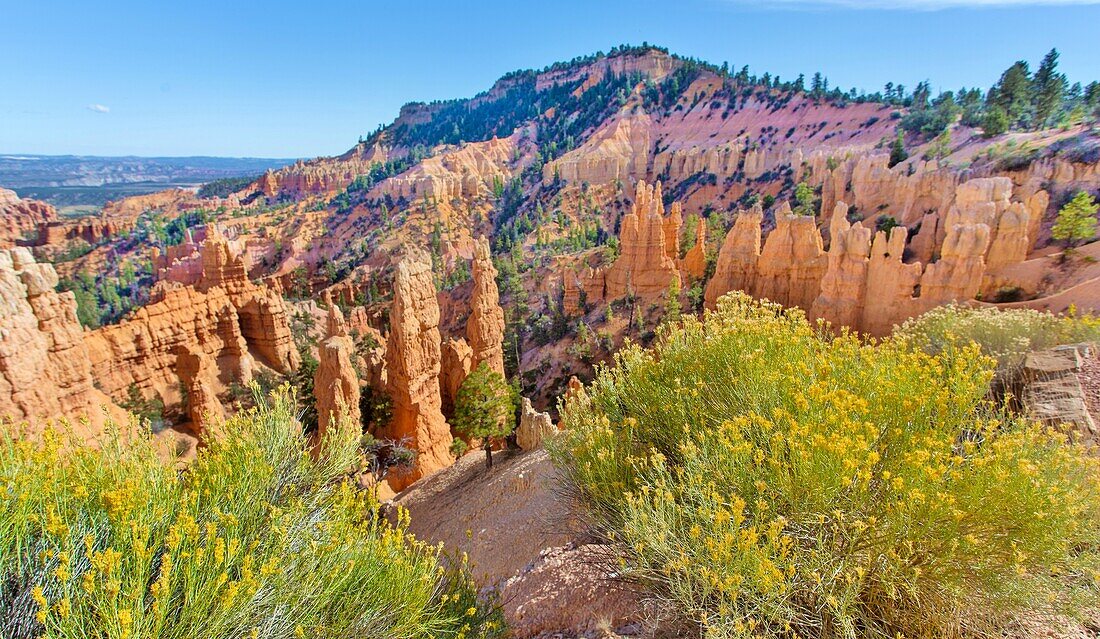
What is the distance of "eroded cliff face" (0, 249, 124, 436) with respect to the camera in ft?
52.4

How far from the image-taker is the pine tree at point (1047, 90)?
50312 mm

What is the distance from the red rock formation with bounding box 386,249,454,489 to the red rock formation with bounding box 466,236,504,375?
339 cm

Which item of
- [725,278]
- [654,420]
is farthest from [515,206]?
[654,420]

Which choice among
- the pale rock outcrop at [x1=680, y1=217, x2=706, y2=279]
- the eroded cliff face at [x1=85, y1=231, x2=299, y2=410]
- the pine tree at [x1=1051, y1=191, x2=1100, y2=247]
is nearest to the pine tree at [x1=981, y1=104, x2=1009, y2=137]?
the pine tree at [x1=1051, y1=191, x2=1100, y2=247]

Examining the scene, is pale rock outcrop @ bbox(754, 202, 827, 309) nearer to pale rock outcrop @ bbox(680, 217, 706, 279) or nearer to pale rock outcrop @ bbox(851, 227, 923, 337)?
pale rock outcrop @ bbox(851, 227, 923, 337)

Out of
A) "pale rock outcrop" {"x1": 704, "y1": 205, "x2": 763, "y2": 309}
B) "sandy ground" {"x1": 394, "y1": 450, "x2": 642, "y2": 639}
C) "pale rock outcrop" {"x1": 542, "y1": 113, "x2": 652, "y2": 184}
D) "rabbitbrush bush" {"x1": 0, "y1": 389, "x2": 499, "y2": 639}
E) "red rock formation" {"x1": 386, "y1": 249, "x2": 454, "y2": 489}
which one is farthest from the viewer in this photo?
"pale rock outcrop" {"x1": 542, "y1": 113, "x2": 652, "y2": 184}

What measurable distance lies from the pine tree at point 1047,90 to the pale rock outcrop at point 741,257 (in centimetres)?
3639

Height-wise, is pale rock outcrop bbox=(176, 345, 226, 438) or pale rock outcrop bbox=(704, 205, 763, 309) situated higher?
pale rock outcrop bbox=(704, 205, 763, 309)

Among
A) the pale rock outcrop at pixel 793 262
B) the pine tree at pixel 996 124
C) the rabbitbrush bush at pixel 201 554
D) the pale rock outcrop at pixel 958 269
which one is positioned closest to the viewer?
the rabbitbrush bush at pixel 201 554

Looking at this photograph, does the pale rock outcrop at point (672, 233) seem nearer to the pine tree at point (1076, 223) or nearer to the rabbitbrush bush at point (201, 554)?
the pine tree at point (1076, 223)

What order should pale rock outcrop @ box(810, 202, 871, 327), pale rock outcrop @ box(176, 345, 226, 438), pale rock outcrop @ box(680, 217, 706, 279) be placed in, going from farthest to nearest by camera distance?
pale rock outcrop @ box(680, 217, 706, 279) < pale rock outcrop @ box(810, 202, 871, 327) < pale rock outcrop @ box(176, 345, 226, 438)

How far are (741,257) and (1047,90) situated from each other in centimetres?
4707

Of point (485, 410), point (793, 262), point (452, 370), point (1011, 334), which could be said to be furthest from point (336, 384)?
point (793, 262)

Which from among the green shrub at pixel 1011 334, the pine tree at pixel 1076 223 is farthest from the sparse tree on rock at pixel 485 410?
the pine tree at pixel 1076 223
